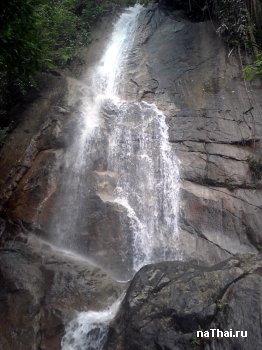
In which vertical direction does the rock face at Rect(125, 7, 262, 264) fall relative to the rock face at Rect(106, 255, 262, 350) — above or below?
below

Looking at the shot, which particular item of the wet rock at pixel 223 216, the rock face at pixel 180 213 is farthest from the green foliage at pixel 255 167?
the wet rock at pixel 223 216

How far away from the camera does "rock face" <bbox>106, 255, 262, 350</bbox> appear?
5.47m

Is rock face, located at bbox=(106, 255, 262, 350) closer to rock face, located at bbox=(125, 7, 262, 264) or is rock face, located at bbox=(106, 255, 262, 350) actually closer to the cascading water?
the cascading water

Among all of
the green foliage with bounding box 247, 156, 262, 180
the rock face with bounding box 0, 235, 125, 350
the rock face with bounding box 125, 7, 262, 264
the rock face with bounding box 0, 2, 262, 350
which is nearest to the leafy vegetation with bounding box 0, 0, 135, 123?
the rock face with bounding box 0, 2, 262, 350

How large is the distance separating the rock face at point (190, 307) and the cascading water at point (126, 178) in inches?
35.9

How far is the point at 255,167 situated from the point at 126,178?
396 centimetres

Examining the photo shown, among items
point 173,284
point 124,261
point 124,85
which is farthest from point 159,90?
point 173,284

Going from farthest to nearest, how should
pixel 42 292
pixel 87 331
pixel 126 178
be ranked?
pixel 126 178
pixel 42 292
pixel 87 331

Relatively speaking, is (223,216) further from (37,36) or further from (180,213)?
(37,36)

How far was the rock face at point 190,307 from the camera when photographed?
5473 mm

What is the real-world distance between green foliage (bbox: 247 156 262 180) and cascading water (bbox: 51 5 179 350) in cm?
228

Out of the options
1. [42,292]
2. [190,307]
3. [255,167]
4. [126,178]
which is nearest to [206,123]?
[255,167]

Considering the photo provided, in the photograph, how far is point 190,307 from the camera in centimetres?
589

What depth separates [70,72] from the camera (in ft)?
42.9
